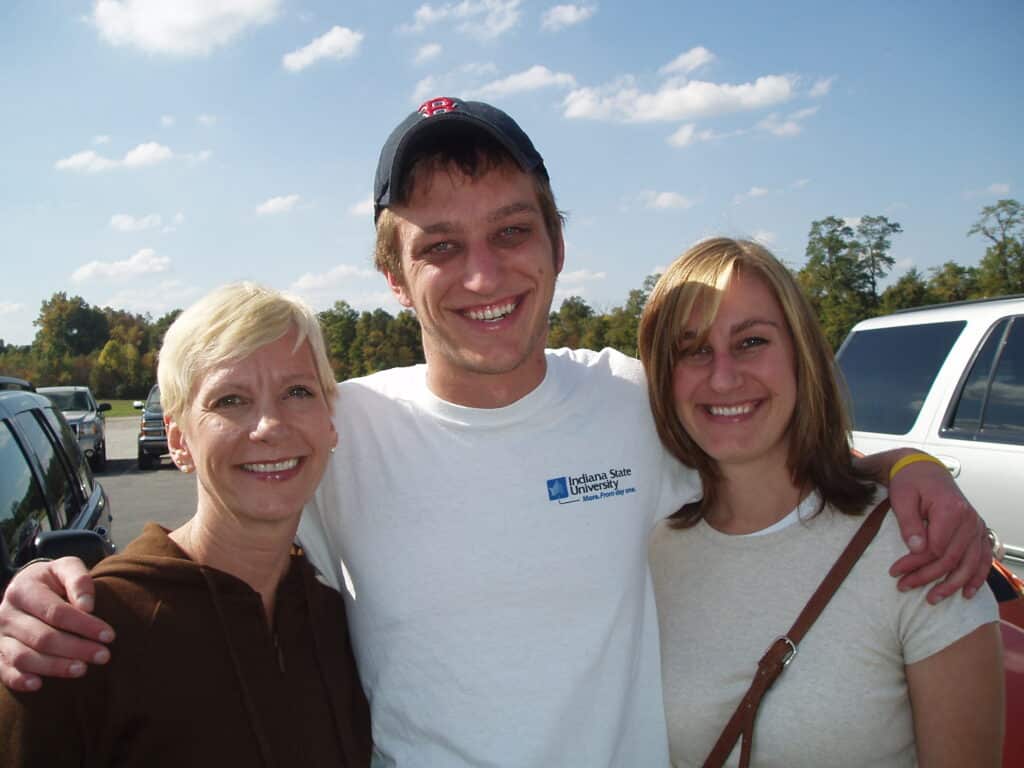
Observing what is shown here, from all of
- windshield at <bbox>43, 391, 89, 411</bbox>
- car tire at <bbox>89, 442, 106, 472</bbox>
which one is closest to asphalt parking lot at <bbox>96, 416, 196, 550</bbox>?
car tire at <bbox>89, 442, 106, 472</bbox>

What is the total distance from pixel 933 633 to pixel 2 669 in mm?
2166

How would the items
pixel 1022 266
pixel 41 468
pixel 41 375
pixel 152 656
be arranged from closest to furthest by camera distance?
pixel 152 656 → pixel 41 468 → pixel 1022 266 → pixel 41 375

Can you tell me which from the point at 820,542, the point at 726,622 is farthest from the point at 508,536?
the point at 820,542

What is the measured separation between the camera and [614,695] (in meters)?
1.96

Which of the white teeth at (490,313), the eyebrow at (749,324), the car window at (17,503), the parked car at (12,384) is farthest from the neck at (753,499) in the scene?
the parked car at (12,384)

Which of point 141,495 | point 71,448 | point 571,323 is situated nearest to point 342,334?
point 571,323

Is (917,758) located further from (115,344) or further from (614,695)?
(115,344)

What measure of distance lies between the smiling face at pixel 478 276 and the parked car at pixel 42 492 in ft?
4.66

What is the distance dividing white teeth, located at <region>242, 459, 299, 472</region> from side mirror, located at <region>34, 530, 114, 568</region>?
37.1 inches

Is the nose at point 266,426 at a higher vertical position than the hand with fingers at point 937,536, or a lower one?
→ higher

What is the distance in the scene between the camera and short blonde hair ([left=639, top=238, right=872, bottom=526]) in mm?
2139

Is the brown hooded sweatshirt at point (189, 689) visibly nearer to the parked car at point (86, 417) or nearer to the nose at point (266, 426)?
the nose at point (266, 426)

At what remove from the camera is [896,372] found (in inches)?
199

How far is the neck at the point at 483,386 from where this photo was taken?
218 centimetres
